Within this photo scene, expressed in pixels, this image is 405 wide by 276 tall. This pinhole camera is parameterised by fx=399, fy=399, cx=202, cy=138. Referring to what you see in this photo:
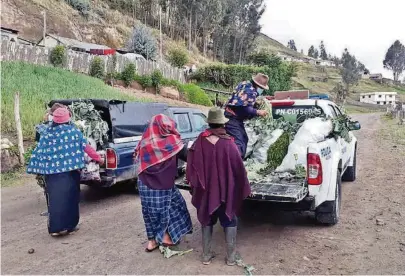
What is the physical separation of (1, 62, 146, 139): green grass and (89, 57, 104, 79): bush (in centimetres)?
352

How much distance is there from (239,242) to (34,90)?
43.4 ft

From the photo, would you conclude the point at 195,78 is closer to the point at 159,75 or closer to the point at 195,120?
the point at 159,75

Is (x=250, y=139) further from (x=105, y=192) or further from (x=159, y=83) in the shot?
(x=159, y=83)

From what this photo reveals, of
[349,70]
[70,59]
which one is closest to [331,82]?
[349,70]

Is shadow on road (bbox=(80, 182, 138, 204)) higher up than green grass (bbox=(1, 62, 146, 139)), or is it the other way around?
green grass (bbox=(1, 62, 146, 139))

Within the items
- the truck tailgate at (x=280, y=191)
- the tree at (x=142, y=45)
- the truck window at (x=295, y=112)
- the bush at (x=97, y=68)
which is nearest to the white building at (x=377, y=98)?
the tree at (x=142, y=45)

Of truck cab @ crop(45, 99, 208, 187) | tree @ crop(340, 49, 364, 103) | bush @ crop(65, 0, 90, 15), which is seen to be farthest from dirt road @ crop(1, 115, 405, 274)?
tree @ crop(340, 49, 364, 103)

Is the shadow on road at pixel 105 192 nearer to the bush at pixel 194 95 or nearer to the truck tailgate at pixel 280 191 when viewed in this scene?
the truck tailgate at pixel 280 191

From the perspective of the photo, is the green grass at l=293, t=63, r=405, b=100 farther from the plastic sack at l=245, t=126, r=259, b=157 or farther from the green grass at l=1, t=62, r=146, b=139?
the plastic sack at l=245, t=126, r=259, b=157

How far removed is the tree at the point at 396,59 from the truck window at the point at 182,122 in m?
125

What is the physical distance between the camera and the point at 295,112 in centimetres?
710

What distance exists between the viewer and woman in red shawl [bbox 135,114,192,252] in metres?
4.68

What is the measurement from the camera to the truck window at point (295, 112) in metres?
6.96

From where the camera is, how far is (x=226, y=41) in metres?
69.6
